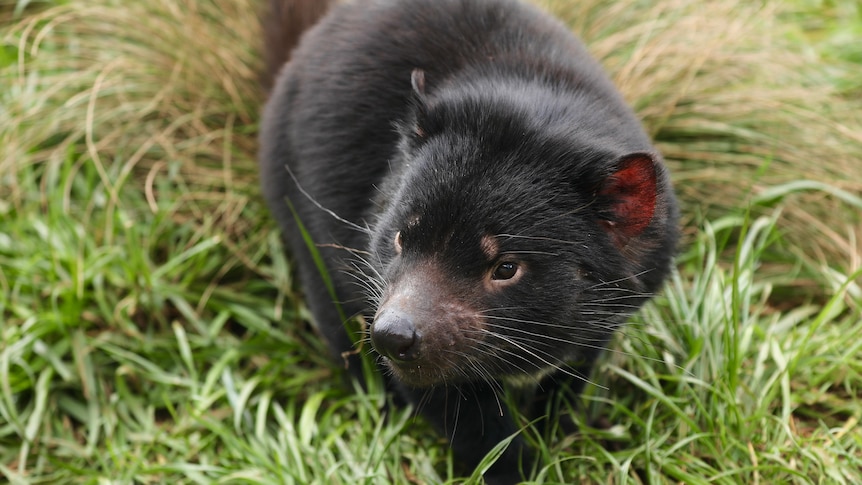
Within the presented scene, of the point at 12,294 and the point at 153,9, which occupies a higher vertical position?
the point at 153,9

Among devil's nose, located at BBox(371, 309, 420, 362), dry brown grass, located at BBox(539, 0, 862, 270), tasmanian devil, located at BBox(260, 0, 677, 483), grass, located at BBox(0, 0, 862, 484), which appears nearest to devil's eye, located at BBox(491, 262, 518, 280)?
tasmanian devil, located at BBox(260, 0, 677, 483)

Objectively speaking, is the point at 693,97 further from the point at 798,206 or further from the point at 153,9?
the point at 153,9

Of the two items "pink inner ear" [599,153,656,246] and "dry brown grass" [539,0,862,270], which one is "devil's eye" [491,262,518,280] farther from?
"dry brown grass" [539,0,862,270]

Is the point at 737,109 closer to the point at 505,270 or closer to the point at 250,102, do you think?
the point at 505,270

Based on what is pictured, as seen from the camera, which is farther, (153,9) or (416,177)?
(153,9)

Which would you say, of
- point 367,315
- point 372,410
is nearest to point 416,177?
point 367,315

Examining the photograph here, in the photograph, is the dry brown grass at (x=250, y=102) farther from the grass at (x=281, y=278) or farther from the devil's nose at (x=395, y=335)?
the devil's nose at (x=395, y=335)

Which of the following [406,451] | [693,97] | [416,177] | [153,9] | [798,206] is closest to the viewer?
[416,177]
